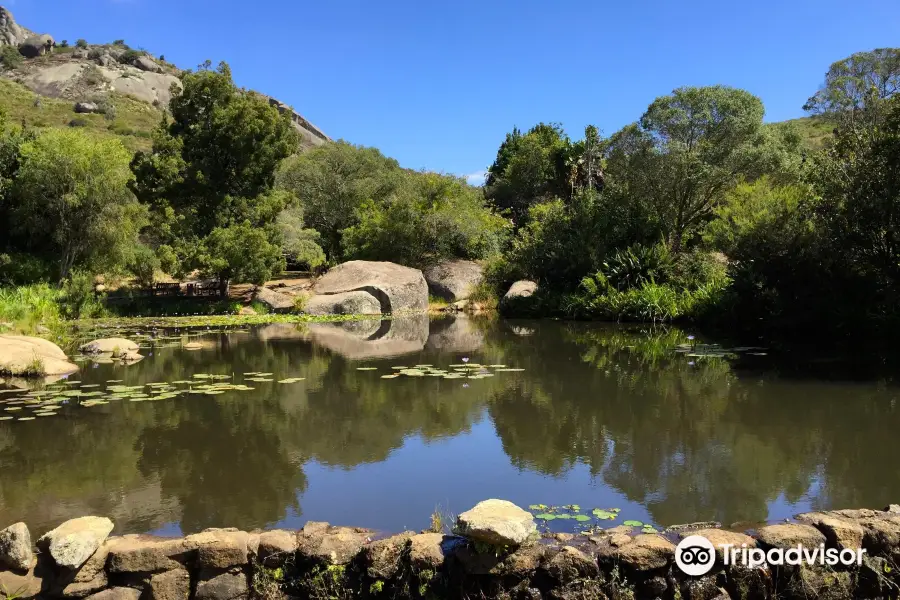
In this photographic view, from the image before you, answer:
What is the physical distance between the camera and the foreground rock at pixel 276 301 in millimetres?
23641

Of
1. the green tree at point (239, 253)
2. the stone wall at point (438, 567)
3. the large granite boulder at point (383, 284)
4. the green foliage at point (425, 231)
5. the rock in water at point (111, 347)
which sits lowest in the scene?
the stone wall at point (438, 567)

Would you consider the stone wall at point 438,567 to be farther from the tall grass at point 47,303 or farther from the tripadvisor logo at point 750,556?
the tall grass at point 47,303

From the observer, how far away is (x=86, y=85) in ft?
220

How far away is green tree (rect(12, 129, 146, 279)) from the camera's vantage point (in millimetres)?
18766

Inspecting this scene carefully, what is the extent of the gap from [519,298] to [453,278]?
15.9 feet

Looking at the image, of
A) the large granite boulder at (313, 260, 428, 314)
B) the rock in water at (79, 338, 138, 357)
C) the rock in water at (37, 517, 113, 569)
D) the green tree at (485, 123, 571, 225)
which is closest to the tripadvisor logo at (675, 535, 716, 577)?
the rock in water at (37, 517, 113, 569)

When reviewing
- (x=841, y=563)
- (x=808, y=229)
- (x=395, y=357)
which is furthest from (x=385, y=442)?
(x=808, y=229)

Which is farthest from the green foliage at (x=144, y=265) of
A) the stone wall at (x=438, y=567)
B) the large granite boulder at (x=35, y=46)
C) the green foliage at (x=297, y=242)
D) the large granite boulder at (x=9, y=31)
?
the large granite boulder at (x=9, y=31)

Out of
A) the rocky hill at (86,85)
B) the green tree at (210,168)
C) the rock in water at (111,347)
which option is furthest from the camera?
the rocky hill at (86,85)

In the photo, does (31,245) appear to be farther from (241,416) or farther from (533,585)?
(533,585)

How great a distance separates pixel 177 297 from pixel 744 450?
2129 cm

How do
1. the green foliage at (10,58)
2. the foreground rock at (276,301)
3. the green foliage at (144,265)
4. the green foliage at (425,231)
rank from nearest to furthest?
the green foliage at (144,265)
the foreground rock at (276,301)
the green foliage at (425,231)
the green foliage at (10,58)

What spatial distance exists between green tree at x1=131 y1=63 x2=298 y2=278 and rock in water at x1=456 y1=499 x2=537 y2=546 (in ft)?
64.0

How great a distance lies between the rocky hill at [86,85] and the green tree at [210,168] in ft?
59.0
